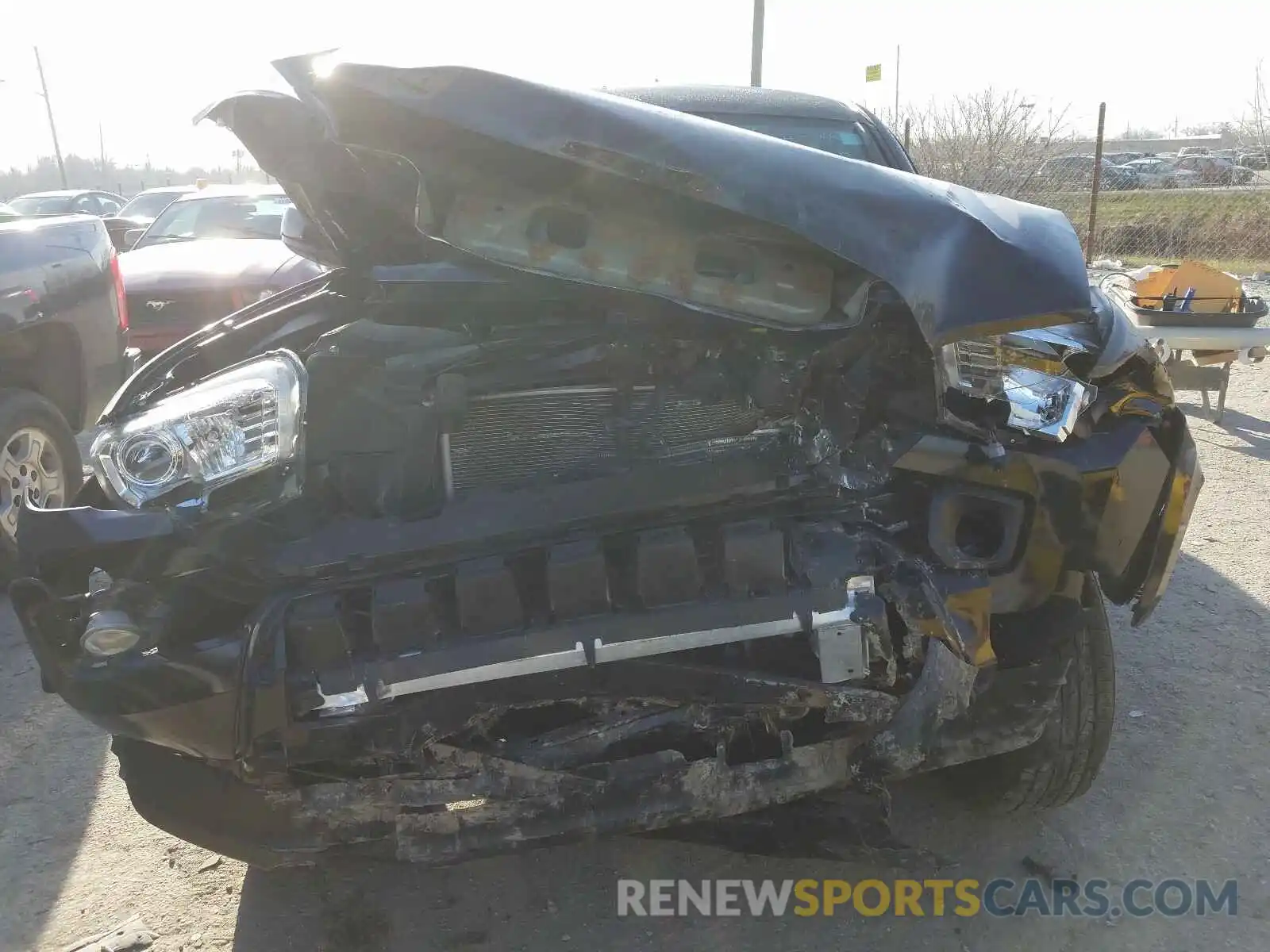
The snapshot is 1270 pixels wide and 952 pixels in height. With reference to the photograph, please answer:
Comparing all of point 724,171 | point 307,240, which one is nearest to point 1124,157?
point 307,240

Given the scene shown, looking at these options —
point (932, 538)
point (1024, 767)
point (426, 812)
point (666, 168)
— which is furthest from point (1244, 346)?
point (426, 812)

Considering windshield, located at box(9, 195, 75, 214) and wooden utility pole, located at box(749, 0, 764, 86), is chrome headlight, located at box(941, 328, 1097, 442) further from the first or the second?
windshield, located at box(9, 195, 75, 214)

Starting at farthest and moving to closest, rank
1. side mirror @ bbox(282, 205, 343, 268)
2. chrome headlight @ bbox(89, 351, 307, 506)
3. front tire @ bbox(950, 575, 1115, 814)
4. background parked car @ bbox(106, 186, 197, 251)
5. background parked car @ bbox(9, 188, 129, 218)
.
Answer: background parked car @ bbox(9, 188, 129, 218), background parked car @ bbox(106, 186, 197, 251), side mirror @ bbox(282, 205, 343, 268), front tire @ bbox(950, 575, 1115, 814), chrome headlight @ bbox(89, 351, 307, 506)

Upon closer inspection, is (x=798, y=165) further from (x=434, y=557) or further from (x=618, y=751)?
(x=618, y=751)

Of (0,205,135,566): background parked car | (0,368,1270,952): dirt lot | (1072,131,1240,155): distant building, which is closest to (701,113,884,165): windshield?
(0,368,1270,952): dirt lot

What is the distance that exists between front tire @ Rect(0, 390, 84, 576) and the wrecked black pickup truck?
2.40 m

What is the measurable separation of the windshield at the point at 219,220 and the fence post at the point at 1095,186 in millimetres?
9378

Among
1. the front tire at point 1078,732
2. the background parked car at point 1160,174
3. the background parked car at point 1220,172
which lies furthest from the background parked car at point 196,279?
the background parked car at point 1160,174

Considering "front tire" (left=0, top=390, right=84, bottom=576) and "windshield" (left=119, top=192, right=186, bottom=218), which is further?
"windshield" (left=119, top=192, right=186, bottom=218)

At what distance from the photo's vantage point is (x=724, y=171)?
5.57ft

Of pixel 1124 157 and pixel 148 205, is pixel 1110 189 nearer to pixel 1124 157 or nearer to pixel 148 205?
pixel 1124 157

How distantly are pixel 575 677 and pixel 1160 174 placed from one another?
17.7 m

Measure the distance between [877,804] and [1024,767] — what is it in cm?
57

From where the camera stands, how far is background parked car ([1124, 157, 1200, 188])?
1491 centimetres
